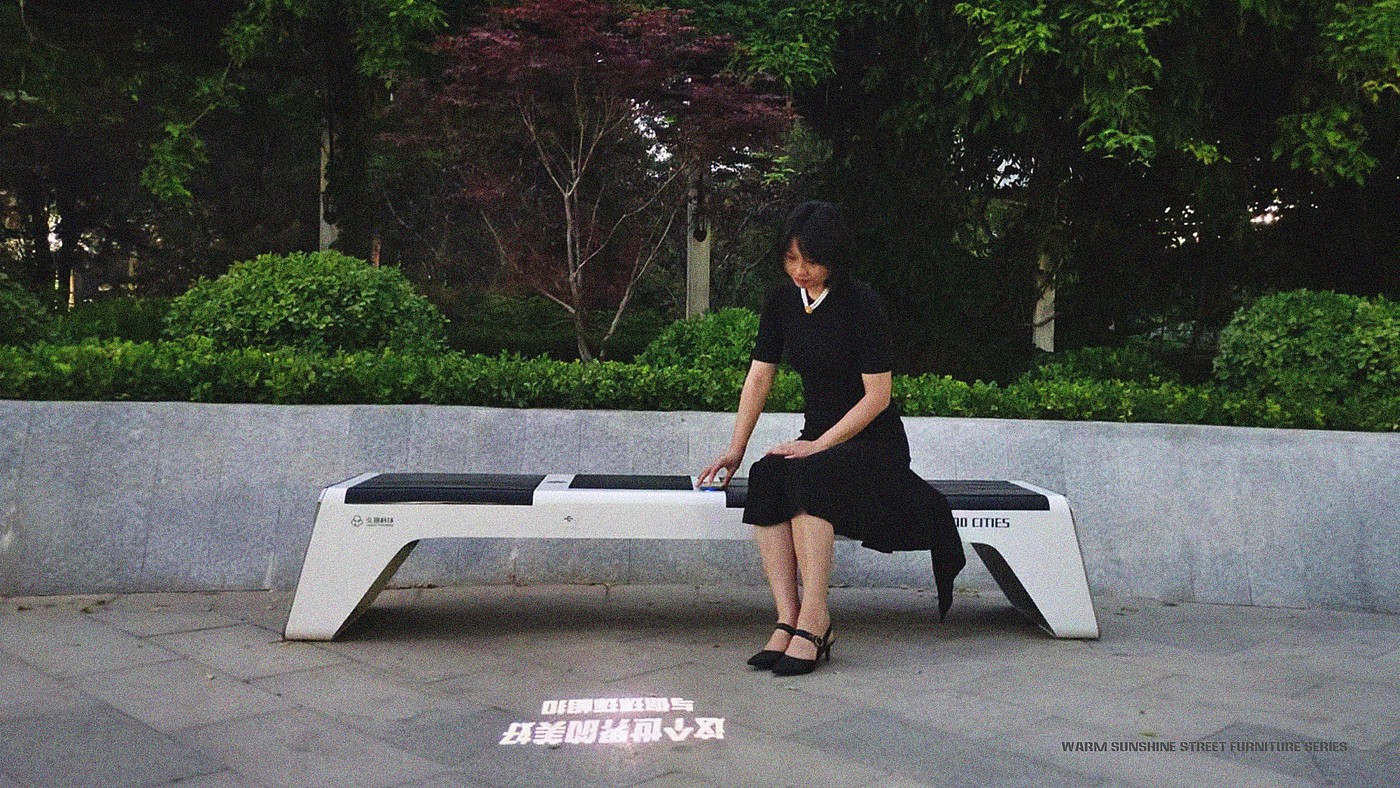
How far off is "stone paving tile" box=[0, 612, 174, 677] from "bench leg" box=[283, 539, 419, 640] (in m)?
0.53

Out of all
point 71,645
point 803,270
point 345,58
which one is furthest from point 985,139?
point 71,645

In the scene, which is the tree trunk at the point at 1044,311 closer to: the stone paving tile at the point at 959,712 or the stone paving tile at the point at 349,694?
the stone paving tile at the point at 959,712

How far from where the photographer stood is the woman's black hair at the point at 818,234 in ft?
15.2

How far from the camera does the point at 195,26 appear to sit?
38.1 feet

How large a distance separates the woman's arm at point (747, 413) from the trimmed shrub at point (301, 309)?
3155mm

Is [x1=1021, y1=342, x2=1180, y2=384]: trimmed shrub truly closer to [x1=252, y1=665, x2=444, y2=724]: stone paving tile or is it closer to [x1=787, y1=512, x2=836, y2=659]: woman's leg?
[x1=787, y1=512, x2=836, y2=659]: woman's leg

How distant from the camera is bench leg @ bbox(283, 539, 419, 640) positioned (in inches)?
195

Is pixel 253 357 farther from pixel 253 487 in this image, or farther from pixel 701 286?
pixel 701 286

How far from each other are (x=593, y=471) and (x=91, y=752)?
3.11 meters

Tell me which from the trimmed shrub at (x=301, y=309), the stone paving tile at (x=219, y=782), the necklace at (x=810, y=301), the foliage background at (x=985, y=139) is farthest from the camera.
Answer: the foliage background at (x=985, y=139)

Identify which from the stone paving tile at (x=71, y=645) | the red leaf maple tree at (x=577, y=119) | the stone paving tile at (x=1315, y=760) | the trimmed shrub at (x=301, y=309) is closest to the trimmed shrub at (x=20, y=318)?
the trimmed shrub at (x=301, y=309)

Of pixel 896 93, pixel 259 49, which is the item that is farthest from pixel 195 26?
pixel 896 93

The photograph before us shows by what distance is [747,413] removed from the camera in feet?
16.4

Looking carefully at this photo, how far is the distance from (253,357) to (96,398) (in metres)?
0.75
